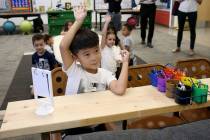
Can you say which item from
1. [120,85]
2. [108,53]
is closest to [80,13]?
[120,85]

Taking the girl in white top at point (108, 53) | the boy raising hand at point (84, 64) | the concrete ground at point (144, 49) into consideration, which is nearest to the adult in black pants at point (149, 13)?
the concrete ground at point (144, 49)

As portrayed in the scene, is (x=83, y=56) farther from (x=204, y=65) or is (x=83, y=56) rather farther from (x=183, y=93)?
(x=204, y=65)

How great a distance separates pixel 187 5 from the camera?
202 inches

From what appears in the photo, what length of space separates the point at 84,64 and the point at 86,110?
39 centimetres

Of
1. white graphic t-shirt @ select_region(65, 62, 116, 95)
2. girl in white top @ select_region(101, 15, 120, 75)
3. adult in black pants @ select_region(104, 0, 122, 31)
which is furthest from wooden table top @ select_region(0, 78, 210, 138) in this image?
adult in black pants @ select_region(104, 0, 122, 31)

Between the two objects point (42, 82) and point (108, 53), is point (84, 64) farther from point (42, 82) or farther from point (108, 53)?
point (108, 53)

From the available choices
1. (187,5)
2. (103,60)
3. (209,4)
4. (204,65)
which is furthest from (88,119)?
(209,4)

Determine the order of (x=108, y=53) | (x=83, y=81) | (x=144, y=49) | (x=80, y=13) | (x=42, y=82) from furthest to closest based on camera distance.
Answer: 1. (x=144, y=49)
2. (x=108, y=53)
3. (x=83, y=81)
4. (x=80, y=13)
5. (x=42, y=82)

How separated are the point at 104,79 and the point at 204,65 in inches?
41.7

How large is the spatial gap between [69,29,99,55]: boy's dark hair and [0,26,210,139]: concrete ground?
7.03 ft

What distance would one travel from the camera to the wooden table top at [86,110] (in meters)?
1.16

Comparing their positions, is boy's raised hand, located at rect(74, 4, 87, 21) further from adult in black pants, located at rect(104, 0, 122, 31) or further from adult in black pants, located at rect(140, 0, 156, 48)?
adult in black pants, located at rect(104, 0, 122, 31)

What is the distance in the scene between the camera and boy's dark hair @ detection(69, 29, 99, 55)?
1.52 m

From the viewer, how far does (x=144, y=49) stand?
594 cm
